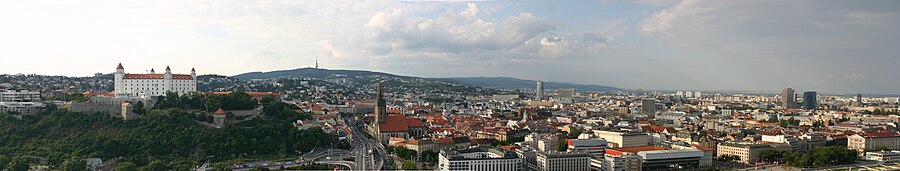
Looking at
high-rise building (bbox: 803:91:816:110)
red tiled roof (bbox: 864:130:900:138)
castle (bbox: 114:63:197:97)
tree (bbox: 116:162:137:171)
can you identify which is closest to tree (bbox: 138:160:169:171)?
tree (bbox: 116:162:137:171)

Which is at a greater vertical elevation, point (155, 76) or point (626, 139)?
point (155, 76)

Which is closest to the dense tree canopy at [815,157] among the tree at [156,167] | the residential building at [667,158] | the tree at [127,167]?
the residential building at [667,158]

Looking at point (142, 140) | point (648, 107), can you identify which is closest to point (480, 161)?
point (142, 140)

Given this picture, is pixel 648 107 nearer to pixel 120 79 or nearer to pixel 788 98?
pixel 788 98

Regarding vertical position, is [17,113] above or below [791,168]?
above

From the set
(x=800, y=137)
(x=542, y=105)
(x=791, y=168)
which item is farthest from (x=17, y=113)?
(x=542, y=105)

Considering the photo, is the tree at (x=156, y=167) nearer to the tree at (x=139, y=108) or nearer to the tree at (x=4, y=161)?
the tree at (x=4, y=161)

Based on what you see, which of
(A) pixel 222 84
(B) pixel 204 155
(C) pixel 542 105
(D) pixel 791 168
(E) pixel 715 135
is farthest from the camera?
(C) pixel 542 105

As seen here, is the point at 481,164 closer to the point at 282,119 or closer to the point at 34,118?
the point at 282,119

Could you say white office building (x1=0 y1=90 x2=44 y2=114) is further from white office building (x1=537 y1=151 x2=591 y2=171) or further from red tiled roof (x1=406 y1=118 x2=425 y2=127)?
white office building (x1=537 y1=151 x2=591 y2=171)
